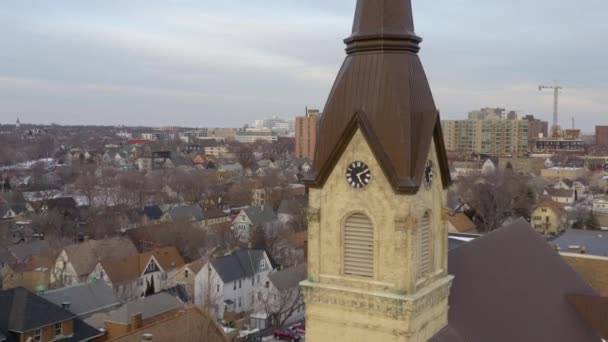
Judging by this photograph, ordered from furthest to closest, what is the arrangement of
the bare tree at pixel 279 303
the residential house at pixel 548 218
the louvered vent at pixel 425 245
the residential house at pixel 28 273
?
the residential house at pixel 548 218 < the residential house at pixel 28 273 < the bare tree at pixel 279 303 < the louvered vent at pixel 425 245

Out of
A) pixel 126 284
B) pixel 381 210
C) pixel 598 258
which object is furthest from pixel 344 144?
pixel 126 284

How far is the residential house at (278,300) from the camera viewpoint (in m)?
45.8

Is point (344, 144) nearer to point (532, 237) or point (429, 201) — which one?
point (429, 201)

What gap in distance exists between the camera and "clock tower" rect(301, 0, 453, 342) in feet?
48.9

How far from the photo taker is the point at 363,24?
1588 cm

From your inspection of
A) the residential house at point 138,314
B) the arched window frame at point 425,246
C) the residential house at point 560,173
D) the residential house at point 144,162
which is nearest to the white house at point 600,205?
the residential house at point 560,173

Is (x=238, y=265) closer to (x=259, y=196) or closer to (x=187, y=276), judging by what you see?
(x=187, y=276)

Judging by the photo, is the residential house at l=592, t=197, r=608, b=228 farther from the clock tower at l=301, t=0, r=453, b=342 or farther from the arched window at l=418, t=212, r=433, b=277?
the clock tower at l=301, t=0, r=453, b=342

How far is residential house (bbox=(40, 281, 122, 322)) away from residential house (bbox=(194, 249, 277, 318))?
7625 millimetres

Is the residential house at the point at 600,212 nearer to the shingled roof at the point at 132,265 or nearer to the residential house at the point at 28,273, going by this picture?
the shingled roof at the point at 132,265

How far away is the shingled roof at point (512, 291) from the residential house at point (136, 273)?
36.9m

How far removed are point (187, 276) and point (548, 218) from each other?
5494 cm

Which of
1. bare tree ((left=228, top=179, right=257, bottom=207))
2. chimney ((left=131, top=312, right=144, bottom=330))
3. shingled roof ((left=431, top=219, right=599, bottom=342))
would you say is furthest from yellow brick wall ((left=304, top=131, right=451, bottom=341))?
bare tree ((left=228, top=179, right=257, bottom=207))

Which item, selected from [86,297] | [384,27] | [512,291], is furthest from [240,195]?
[384,27]
